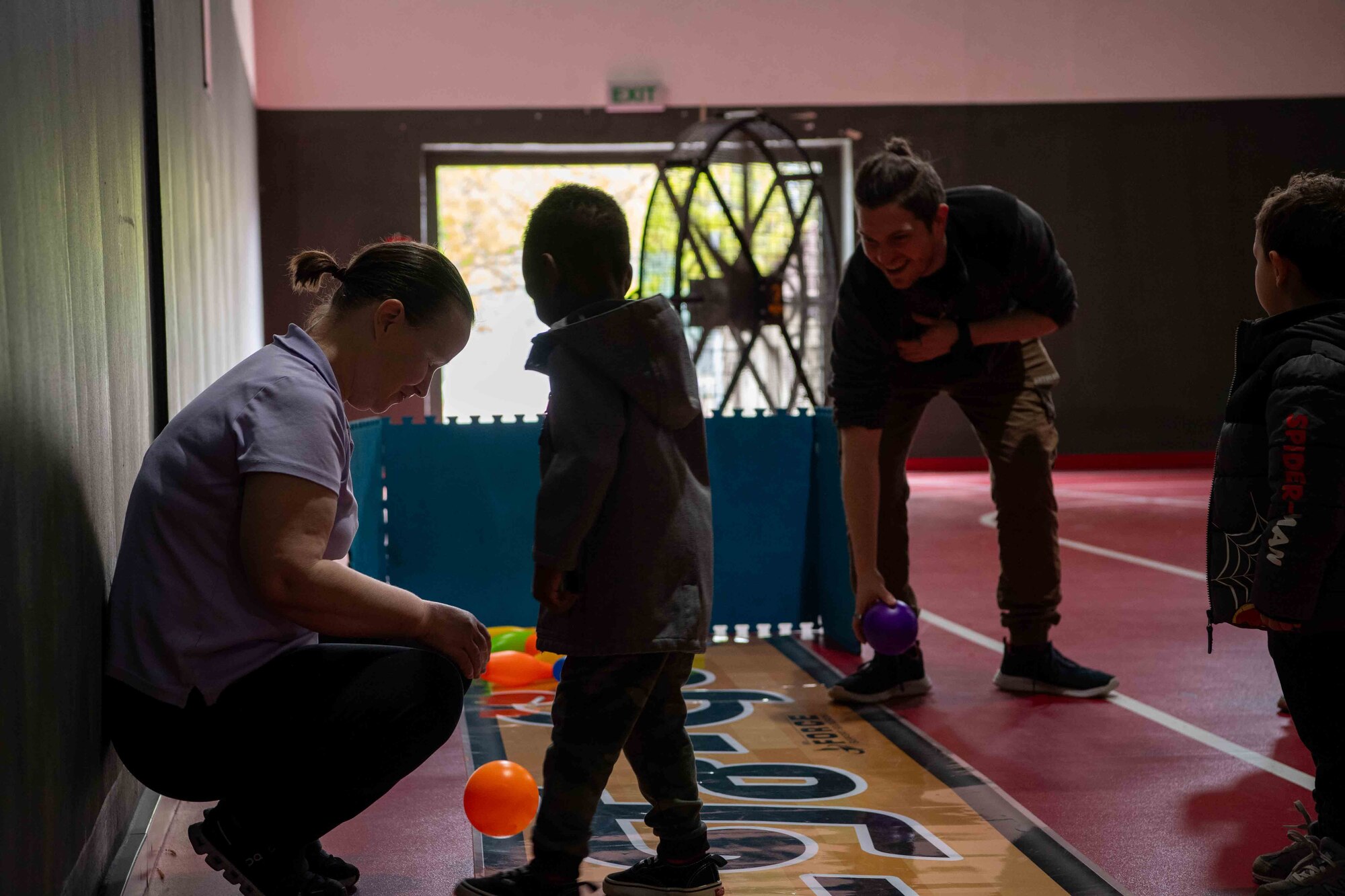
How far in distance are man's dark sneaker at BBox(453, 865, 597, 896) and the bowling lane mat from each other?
133 mm

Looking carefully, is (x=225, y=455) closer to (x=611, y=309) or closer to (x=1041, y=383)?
(x=611, y=309)

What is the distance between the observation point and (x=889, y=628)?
3447 millimetres

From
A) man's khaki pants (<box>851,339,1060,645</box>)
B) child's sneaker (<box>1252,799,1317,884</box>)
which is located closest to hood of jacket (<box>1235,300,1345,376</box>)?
child's sneaker (<box>1252,799,1317,884</box>)

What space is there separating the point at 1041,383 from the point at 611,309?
193 cm

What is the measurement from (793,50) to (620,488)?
10.4 meters

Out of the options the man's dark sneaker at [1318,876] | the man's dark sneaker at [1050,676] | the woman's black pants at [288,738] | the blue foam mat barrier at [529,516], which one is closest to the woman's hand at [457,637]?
the woman's black pants at [288,738]

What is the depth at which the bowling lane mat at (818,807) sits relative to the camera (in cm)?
231

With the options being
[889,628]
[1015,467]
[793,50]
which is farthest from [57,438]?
[793,50]

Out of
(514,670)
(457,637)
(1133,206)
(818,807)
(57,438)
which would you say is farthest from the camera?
(1133,206)

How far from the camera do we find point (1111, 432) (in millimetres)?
12312

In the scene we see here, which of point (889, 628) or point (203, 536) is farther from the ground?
point (203, 536)

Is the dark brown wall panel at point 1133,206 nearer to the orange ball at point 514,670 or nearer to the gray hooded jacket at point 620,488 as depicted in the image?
the orange ball at point 514,670

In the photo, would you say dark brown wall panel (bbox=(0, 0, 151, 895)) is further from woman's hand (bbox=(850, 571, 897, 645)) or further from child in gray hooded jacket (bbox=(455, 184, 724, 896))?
woman's hand (bbox=(850, 571, 897, 645))

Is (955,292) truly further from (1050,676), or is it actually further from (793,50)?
(793,50)
